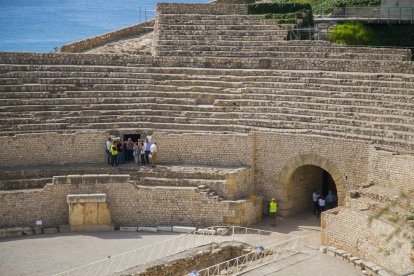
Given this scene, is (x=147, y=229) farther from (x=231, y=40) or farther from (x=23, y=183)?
(x=231, y=40)

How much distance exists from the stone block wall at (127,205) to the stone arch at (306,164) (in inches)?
49.8

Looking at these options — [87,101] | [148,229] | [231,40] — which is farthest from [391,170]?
[87,101]

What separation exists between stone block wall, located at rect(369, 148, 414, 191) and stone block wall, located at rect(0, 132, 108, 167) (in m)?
10.1

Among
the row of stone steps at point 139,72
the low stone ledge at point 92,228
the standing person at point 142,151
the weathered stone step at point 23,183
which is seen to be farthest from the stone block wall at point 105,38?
the low stone ledge at point 92,228

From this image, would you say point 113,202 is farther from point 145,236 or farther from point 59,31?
point 59,31

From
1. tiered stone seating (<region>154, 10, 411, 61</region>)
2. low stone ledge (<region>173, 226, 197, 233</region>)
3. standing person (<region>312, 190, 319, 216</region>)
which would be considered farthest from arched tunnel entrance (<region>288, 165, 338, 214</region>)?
tiered stone seating (<region>154, 10, 411, 61</region>)

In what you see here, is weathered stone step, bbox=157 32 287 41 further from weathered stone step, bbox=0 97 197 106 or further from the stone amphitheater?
weathered stone step, bbox=0 97 197 106

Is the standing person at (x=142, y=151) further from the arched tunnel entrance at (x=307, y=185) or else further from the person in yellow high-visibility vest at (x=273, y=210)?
the arched tunnel entrance at (x=307, y=185)

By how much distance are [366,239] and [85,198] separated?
32.7 feet

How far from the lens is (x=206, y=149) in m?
35.6

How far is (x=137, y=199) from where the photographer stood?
3422 cm

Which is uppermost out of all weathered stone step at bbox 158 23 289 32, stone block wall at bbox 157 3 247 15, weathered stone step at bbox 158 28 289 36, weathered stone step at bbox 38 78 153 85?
stone block wall at bbox 157 3 247 15

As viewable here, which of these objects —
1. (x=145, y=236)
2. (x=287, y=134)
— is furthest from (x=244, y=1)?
(x=145, y=236)

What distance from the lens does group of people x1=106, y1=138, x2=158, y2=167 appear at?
35.6 metres
